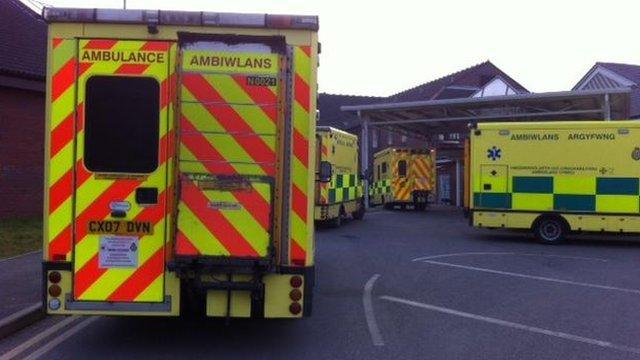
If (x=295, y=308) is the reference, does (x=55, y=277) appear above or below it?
above

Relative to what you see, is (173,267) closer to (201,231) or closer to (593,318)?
(201,231)

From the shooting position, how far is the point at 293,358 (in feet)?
21.0

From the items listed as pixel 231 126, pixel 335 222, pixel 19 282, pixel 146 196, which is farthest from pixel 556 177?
pixel 146 196

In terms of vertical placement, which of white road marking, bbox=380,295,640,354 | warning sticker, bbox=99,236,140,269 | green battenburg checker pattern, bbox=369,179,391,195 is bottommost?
white road marking, bbox=380,295,640,354

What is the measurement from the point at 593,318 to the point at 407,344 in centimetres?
268

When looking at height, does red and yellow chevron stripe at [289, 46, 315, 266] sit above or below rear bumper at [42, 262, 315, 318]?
above

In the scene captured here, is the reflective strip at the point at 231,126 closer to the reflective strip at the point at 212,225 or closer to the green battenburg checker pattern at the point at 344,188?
the reflective strip at the point at 212,225

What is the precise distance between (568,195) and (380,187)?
17.0 metres

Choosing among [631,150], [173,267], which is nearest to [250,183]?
[173,267]

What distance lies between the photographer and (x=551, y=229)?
54.7ft

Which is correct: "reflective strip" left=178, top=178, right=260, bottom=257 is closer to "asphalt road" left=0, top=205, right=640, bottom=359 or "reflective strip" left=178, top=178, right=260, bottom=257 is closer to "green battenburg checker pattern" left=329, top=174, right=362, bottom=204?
"asphalt road" left=0, top=205, right=640, bottom=359

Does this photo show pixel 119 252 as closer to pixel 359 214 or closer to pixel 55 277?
pixel 55 277

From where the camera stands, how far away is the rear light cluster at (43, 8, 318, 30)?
613 cm

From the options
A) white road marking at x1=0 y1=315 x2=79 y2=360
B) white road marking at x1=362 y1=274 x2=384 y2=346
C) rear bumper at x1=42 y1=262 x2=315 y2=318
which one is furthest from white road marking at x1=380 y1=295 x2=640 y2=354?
white road marking at x1=0 y1=315 x2=79 y2=360
